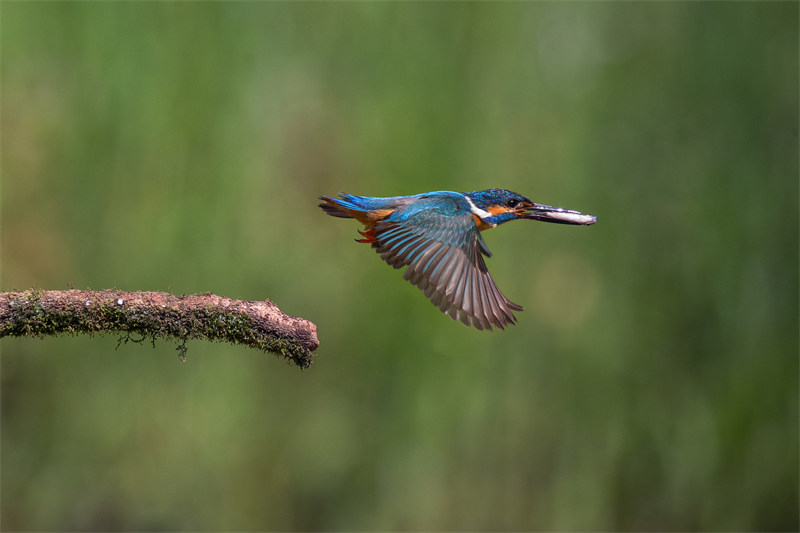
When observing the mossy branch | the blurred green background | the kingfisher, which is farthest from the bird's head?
Answer: the blurred green background

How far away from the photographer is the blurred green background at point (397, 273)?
378cm

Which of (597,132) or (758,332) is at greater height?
(597,132)

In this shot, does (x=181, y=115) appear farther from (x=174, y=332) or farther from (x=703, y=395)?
(x=703, y=395)

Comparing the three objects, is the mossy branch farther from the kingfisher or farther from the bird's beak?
the bird's beak

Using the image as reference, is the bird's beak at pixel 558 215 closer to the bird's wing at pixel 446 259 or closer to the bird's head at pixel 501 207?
the bird's head at pixel 501 207

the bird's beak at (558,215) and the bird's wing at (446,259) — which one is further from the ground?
the bird's beak at (558,215)

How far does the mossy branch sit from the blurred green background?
7.01 feet

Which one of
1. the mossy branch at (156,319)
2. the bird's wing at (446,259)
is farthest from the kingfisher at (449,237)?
the mossy branch at (156,319)

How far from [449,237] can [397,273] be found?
64.7 inches

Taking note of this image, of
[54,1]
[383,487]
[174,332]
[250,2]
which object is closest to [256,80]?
[250,2]

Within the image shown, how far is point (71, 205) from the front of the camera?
380cm

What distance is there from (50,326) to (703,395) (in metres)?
3.44

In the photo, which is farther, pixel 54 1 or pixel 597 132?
pixel 597 132

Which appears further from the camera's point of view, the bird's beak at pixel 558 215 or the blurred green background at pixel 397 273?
the blurred green background at pixel 397 273
